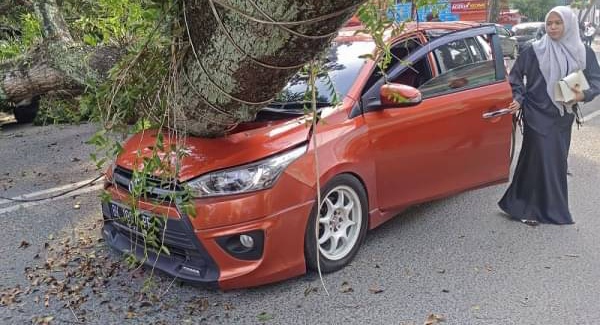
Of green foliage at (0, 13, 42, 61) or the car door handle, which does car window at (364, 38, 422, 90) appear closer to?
the car door handle

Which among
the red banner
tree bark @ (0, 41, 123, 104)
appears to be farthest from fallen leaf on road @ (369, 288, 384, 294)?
the red banner

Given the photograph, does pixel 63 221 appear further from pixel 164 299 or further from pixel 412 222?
pixel 412 222

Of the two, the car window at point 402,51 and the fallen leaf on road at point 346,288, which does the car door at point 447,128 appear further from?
the fallen leaf on road at point 346,288

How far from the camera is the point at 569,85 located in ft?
14.4

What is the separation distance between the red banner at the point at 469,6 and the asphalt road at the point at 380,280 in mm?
19798

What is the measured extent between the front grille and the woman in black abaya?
3117mm

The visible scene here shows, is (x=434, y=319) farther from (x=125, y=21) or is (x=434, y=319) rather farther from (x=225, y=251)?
(x=125, y=21)

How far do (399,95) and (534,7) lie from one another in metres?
34.0

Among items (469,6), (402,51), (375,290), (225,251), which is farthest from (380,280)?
(469,6)

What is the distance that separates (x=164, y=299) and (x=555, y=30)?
3.76 meters

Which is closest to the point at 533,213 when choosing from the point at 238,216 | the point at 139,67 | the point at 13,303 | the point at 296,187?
the point at 296,187

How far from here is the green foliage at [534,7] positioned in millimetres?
32672

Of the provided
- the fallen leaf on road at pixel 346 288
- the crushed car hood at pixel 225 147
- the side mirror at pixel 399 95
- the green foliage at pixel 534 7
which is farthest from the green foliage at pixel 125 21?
the green foliage at pixel 534 7

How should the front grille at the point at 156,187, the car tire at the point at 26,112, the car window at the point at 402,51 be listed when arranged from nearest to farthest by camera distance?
the front grille at the point at 156,187, the car window at the point at 402,51, the car tire at the point at 26,112
